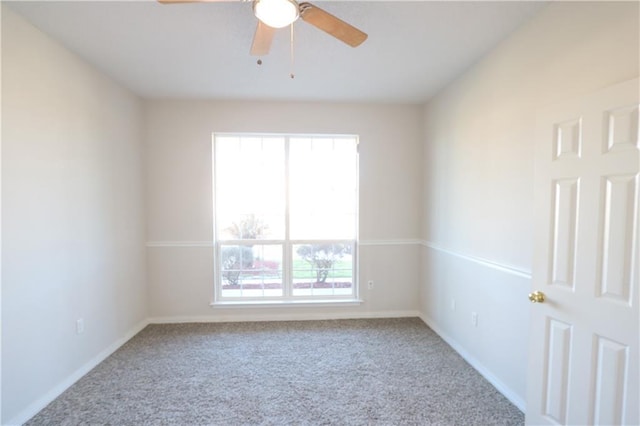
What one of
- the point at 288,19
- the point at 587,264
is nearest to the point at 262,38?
the point at 288,19

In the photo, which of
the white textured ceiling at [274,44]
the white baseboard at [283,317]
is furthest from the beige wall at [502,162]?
the white baseboard at [283,317]

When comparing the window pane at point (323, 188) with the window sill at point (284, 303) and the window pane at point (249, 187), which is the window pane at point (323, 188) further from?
the window sill at point (284, 303)

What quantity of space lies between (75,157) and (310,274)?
2.59 m

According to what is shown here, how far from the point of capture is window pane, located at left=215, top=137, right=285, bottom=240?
355 cm

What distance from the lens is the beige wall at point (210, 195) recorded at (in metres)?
3.42

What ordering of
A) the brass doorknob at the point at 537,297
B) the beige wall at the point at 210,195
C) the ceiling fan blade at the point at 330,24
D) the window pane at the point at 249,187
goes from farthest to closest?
the window pane at the point at 249,187, the beige wall at the point at 210,195, the brass doorknob at the point at 537,297, the ceiling fan blade at the point at 330,24

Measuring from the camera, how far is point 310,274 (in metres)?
3.69

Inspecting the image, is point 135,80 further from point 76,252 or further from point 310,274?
point 310,274

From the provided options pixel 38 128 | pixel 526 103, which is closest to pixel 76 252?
pixel 38 128

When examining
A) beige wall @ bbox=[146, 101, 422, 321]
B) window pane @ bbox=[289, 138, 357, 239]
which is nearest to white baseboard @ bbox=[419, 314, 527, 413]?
beige wall @ bbox=[146, 101, 422, 321]

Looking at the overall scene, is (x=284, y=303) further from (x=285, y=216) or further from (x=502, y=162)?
(x=502, y=162)

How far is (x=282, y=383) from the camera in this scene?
2316mm

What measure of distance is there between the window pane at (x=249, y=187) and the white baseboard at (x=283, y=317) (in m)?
0.96

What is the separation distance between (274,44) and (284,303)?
8.99 feet
